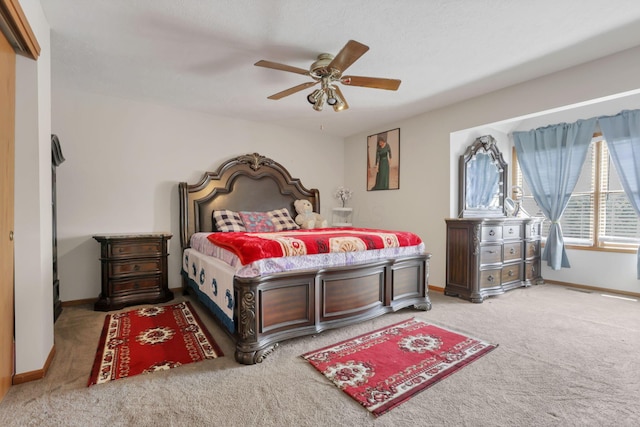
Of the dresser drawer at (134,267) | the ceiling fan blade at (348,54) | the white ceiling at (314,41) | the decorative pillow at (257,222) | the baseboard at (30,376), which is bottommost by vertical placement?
the baseboard at (30,376)

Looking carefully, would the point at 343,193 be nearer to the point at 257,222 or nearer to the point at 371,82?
the point at 257,222

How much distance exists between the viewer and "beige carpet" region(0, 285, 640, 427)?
1514mm

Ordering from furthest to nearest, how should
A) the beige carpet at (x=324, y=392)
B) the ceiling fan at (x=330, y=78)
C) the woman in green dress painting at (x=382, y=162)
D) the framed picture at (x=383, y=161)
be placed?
the woman in green dress painting at (x=382, y=162)
the framed picture at (x=383, y=161)
the ceiling fan at (x=330, y=78)
the beige carpet at (x=324, y=392)

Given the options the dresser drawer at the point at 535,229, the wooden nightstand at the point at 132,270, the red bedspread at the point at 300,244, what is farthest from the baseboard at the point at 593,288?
the wooden nightstand at the point at 132,270

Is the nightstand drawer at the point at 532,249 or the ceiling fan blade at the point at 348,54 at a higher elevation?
the ceiling fan blade at the point at 348,54

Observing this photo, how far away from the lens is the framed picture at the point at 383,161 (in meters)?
4.69

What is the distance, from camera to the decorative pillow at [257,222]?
4.09 metres

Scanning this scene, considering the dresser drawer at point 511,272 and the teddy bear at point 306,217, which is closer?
the dresser drawer at point 511,272

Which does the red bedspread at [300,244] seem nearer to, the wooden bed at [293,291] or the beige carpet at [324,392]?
the wooden bed at [293,291]

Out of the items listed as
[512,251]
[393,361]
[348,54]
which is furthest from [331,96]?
[512,251]

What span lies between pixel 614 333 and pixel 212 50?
14.1 ft

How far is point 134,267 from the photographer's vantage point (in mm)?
3326

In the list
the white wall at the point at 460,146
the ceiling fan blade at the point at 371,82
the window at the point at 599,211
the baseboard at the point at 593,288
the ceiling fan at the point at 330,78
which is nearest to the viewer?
the ceiling fan at the point at 330,78

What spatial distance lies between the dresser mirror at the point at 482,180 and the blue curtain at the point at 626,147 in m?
1.22
